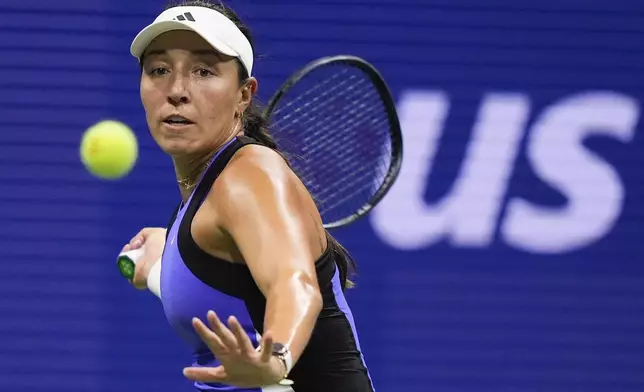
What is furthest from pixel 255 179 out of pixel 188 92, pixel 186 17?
pixel 186 17

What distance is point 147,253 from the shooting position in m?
2.98

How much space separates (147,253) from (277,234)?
1110 millimetres

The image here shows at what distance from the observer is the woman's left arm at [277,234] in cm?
183

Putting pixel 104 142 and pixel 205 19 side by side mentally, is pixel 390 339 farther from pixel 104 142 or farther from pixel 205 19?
pixel 205 19

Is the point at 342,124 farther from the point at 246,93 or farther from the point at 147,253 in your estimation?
the point at 246,93

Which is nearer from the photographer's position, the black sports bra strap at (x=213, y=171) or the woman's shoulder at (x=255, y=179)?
the woman's shoulder at (x=255, y=179)

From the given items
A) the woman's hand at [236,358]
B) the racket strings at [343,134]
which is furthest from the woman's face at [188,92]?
the racket strings at [343,134]

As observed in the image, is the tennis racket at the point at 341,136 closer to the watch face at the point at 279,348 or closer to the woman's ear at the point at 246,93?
the woman's ear at the point at 246,93

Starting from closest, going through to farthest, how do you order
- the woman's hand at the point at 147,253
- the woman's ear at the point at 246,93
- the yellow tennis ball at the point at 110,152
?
1. the woman's ear at the point at 246,93
2. the woman's hand at the point at 147,253
3. the yellow tennis ball at the point at 110,152

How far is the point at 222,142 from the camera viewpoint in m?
2.36

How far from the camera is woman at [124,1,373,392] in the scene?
75.7 inches

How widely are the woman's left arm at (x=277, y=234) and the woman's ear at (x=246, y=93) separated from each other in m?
0.24

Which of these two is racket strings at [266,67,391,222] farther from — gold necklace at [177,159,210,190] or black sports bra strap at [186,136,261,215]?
black sports bra strap at [186,136,261,215]

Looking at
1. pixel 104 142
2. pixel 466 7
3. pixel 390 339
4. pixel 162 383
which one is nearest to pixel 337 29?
pixel 466 7
